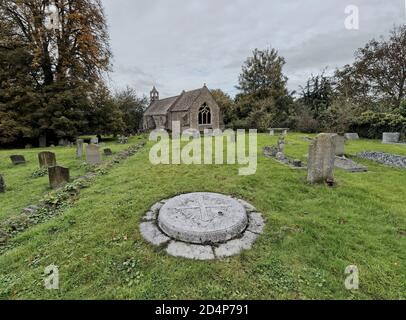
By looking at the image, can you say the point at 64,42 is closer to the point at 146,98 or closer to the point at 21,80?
the point at 21,80

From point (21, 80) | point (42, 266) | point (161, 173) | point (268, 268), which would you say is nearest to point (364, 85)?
point (161, 173)

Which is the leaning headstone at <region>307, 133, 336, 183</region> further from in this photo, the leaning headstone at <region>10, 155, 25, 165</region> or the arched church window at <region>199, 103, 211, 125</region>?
the arched church window at <region>199, 103, 211, 125</region>

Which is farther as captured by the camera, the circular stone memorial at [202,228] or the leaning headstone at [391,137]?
the leaning headstone at [391,137]

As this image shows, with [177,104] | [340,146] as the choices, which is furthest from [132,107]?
[340,146]

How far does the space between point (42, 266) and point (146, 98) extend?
50.7m

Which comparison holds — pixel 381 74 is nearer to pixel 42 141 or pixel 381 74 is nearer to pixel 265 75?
pixel 265 75

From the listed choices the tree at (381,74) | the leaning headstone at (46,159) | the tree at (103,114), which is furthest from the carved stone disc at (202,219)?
the tree at (381,74)

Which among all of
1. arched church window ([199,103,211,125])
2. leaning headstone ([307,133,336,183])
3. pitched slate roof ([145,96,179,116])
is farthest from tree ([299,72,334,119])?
leaning headstone ([307,133,336,183])

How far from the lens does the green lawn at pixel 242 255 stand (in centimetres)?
261

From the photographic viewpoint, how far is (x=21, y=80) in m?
17.2

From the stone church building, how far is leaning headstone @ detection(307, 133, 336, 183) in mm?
24461

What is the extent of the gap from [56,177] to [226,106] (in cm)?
3489

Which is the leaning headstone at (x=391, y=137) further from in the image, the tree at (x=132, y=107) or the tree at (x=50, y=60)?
the tree at (x=132, y=107)

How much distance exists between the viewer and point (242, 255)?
123 inches
